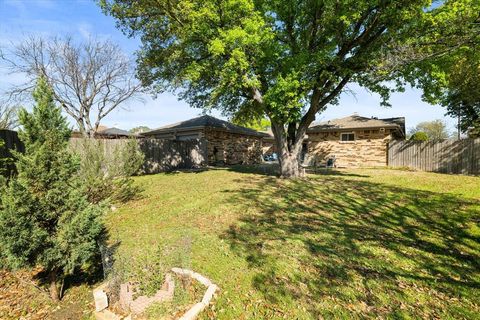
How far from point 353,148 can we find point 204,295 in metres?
18.5

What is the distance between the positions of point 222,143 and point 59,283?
17275mm

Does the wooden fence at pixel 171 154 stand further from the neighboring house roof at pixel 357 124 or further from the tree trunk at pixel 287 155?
the neighboring house roof at pixel 357 124

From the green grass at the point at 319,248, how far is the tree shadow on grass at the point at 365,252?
0.02 m

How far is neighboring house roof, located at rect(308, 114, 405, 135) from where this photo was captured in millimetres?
17750

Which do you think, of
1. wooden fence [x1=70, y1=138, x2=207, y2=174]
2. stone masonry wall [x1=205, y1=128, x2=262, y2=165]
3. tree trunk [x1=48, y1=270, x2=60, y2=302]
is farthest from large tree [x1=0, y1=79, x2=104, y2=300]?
stone masonry wall [x1=205, y1=128, x2=262, y2=165]

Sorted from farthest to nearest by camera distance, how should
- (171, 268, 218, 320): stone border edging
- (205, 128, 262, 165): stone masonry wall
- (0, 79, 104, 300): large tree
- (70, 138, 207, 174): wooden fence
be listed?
(205, 128, 262, 165): stone masonry wall → (70, 138, 207, 174): wooden fence → (171, 268, 218, 320): stone border edging → (0, 79, 104, 300): large tree

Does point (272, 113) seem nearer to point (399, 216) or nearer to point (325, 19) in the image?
point (325, 19)

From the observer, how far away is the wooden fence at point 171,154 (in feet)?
51.2

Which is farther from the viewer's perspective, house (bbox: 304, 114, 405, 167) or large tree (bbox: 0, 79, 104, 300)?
house (bbox: 304, 114, 405, 167)

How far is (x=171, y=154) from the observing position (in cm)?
1708

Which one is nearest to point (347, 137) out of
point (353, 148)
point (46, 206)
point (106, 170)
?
point (353, 148)

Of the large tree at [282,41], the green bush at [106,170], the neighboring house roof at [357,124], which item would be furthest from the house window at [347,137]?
the green bush at [106,170]

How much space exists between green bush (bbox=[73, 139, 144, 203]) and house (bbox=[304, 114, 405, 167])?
1506cm

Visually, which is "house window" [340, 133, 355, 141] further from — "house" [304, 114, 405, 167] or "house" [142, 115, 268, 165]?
"house" [142, 115, 268, 165]
